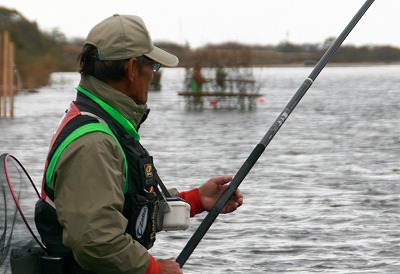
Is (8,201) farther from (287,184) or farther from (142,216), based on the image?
(287,184)

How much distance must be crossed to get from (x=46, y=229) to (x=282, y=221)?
6209 millimetres

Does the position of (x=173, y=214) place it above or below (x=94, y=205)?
below

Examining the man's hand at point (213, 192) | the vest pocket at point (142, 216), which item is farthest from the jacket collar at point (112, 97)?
the man's hand at point (213, 192)

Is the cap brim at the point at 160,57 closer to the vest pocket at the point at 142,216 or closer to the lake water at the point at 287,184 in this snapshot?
the vest pocket at the point at 142,216

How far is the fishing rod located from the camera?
3.48m

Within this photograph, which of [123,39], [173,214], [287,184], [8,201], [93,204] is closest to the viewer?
[93,204]

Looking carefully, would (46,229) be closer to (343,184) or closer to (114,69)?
(114,69)

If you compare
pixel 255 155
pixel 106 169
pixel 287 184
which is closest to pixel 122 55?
pixel 106 169

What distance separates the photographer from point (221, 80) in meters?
29.9

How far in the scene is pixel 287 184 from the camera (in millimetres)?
12031

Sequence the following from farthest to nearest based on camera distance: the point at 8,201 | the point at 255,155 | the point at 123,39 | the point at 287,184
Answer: the point at 287,184, the point at 255,155, the point at 8,201, the point at 123,39

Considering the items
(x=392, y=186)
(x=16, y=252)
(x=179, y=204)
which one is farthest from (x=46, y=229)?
(x=392, y=186)

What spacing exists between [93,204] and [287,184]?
30.1 ft

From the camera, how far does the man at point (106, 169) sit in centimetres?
297
